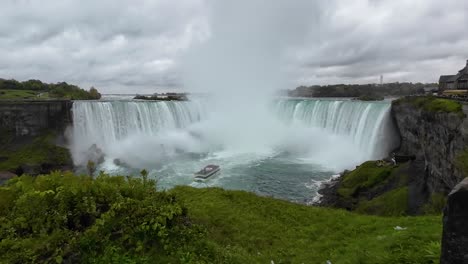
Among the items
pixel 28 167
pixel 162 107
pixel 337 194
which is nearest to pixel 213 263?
pixel 337 194

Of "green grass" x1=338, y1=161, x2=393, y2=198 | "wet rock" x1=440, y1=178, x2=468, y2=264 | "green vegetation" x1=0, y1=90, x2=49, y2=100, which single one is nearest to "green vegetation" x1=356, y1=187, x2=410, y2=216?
"green grass" x1=338, y1=161, x2=393, y2=198

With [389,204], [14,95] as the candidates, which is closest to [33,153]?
[14,95]

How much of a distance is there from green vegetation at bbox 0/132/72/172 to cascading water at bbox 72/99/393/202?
5.75 ft

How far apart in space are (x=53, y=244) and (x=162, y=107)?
36.3 metres

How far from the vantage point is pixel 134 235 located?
538 cm

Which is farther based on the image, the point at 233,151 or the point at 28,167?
the point at 233,151

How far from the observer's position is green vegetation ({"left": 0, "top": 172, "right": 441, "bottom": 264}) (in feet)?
16.0

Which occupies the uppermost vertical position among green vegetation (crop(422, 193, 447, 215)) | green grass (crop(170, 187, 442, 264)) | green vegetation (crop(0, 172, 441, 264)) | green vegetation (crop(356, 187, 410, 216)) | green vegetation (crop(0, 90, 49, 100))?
green vegetation (crop(0, 90, 49, 100))

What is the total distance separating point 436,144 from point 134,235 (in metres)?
18.3

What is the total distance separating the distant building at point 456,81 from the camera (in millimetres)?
38562

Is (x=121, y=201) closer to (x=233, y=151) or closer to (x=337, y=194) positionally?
(x=337, y=194)

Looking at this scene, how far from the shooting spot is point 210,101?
52125 mm

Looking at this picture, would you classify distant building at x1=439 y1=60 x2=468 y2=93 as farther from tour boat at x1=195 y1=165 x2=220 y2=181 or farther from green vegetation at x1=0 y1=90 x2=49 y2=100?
green vegetation at x1=0 y1=90 x2=49 y2=100

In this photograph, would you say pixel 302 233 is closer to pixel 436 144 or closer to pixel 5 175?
pixel 436 144
